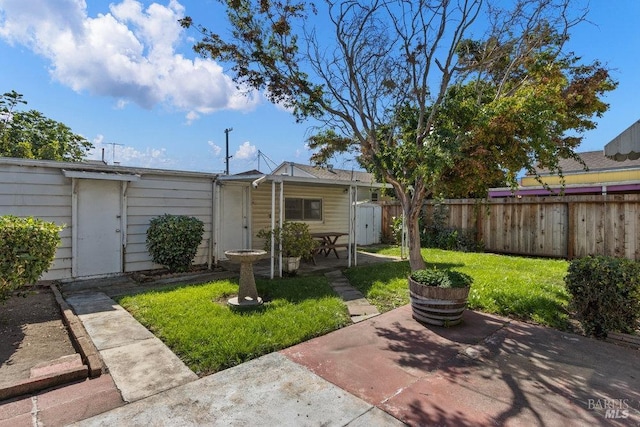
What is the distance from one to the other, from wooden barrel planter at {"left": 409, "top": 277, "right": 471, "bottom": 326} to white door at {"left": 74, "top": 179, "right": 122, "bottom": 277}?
6.53 metres

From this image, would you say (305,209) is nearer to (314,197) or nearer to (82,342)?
(314,197)

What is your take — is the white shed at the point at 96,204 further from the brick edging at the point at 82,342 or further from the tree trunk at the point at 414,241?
the tree trunk at the point at 414,241

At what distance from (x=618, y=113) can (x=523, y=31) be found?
3122 mm

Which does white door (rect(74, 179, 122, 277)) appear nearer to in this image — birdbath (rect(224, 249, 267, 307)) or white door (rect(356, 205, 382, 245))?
birdbath (rect(224, 249, 267, 307))

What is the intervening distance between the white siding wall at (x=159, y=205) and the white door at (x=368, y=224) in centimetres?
625

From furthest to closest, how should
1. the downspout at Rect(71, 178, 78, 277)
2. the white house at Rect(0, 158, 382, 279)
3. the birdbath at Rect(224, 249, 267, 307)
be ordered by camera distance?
the downspout at Rect(71, 178, 78, 277) → the white house at Rect(0, 158, 382, 279) → the birdbath at Rect(224, 249, 267, 307)

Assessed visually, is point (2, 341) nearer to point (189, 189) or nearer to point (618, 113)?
point (189, 189)

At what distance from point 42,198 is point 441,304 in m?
7.46

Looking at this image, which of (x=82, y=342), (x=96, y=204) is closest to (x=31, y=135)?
(x=96, y=204)

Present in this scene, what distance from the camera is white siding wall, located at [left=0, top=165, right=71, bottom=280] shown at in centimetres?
629

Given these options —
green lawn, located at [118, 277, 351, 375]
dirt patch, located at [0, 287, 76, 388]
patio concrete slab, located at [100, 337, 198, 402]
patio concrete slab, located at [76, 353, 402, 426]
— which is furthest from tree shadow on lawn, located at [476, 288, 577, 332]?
dirt patch, located at [0, 287, 76, 388]

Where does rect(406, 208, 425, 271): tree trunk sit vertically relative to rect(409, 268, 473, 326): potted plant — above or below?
above

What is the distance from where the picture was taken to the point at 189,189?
336 inches

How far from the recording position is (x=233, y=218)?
31.0 ft
